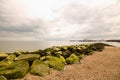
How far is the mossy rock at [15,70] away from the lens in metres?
5.69

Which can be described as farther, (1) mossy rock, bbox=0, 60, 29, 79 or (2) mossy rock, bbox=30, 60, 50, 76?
(2) mossy rock, bbox=30, 60, 50, 76

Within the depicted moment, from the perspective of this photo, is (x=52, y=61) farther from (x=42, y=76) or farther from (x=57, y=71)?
(x=42, y=76)

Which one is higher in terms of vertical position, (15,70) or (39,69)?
(15,70)

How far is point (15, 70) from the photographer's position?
5.83 m

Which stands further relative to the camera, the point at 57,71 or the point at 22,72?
the point at 57,71

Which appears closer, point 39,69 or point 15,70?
point 15,70

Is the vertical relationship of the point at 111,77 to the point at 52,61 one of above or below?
below

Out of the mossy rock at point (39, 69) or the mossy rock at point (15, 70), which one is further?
the mossy rock at point (39, 69)

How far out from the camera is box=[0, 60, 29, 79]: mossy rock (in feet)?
18.7

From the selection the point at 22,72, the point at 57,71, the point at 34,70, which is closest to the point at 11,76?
the point at 22,72

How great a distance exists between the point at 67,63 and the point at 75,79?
3.04m

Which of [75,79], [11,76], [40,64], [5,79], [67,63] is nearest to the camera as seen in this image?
[5,79]

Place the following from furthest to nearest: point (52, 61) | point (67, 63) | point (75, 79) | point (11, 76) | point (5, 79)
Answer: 1. point (67, 63)
2. point (52, 61)
3. point (75, 79)
4. point (11, 76)
5. point (5, 79)

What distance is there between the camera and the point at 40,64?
22.7 feet
